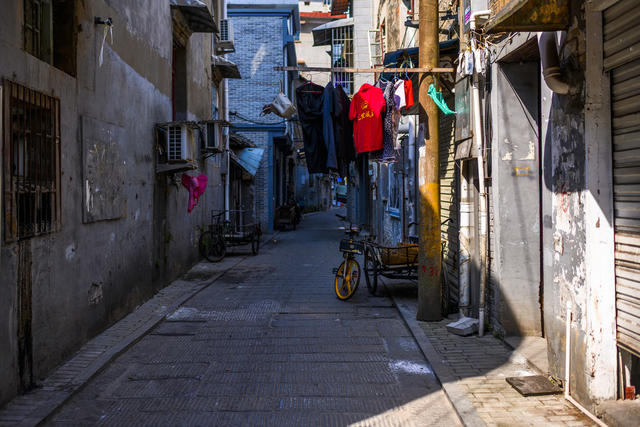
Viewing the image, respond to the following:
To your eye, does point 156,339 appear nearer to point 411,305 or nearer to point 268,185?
point 411,305

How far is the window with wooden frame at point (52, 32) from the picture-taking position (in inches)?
241

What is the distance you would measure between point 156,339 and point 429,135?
4882 mm

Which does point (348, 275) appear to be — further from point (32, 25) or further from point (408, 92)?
point (32, 25)

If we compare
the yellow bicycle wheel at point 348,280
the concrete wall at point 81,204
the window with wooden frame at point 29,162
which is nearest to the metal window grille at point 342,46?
the concrete wall at point 81,204

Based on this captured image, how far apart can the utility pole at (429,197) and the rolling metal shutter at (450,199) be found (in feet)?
3.19

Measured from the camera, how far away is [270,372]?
6.11 m

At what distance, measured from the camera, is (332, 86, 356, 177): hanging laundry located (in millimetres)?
10250

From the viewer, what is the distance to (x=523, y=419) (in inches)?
185

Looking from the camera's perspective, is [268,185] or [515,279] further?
[268,185]

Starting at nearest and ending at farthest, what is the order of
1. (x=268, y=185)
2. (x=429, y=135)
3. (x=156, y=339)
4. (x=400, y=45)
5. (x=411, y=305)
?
(x=156, y=339) < (x=429, y=135) < (x=411, y=305) < (x=400, y=45) < (x=268, y=185)

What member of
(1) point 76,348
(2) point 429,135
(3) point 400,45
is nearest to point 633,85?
(2) point 429,135

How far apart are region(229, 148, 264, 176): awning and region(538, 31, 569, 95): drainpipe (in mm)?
17737

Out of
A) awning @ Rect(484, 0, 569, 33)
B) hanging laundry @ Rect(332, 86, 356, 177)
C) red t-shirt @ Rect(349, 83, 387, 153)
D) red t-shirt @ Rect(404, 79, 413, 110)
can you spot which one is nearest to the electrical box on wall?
red t-shirt @ Rect(404, 79, 413, 110)

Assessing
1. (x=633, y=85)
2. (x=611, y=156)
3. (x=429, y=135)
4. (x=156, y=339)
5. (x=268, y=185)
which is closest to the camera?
(x=633, y=85)
